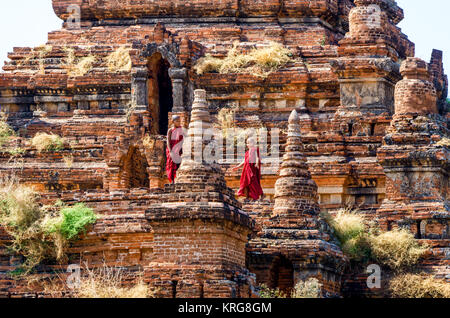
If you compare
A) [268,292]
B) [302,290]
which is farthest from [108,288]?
[302,290]

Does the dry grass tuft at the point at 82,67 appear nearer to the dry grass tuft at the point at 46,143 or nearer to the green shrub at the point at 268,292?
the dry grass tuft at the point at 46,143

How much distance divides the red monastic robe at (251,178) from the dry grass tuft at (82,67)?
23.6 feet

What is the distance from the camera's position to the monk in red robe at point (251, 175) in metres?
35.2

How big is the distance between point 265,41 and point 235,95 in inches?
91.2

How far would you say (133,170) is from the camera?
38.8 meters

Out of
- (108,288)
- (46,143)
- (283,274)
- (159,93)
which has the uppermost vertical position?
(159,93)

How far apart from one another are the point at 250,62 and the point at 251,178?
6.05 metres

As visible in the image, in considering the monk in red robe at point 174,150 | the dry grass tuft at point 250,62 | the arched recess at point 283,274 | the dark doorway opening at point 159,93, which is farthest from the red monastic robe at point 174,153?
the dry grass tuft at point 250,62

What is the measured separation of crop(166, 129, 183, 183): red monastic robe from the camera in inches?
1382

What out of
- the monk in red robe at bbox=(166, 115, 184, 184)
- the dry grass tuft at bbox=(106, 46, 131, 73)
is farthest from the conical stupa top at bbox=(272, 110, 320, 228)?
the dry grass tuft at bbox=(106, 46, 131, 73)

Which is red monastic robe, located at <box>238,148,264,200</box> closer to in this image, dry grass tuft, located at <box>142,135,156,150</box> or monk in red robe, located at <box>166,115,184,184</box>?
monk in red robe, located at <box>166,115,184,184</box>

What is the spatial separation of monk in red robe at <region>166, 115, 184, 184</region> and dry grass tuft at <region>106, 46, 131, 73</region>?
5926 mm

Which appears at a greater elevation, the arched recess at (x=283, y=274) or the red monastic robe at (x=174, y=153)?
the red monastic robe at (x=174, y=153)

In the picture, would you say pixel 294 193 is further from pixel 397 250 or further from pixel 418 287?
pixel 418 287
